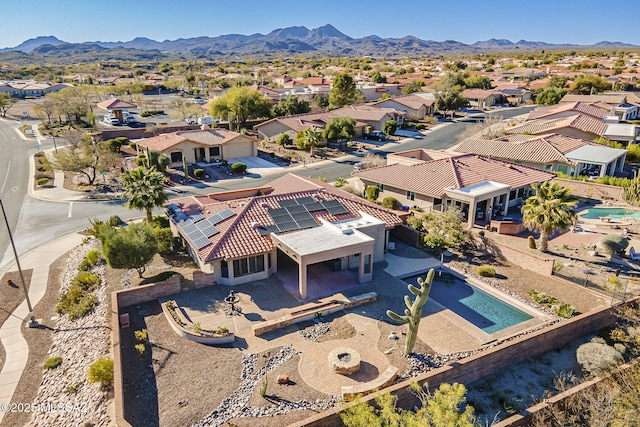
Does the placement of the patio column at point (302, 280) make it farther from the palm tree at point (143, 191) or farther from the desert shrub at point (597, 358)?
the palm tree at point (143, 191)

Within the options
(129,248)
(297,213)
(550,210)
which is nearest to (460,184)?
(550,210)

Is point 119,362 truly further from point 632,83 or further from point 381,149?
point 632,83

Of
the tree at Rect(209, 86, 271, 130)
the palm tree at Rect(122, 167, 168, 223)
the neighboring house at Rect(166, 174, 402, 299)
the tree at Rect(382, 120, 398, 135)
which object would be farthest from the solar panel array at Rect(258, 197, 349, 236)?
the tree at Rect(382, 120, 398, 135)

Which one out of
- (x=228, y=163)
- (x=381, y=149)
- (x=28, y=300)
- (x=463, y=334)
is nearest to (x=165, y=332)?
(x=28, y=300)

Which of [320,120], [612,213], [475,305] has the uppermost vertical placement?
[320,120]

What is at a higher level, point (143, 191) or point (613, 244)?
point (143, 191)

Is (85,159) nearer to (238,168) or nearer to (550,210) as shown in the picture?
(238,168)

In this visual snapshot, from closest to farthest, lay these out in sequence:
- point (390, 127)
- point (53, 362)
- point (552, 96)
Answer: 1. point (53, 362)
2. point (390, 127)
3. point (552, 96)

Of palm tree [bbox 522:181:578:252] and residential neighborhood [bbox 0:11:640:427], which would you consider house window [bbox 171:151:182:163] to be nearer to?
residential neighborhood [bbox 0:11:640:427]
